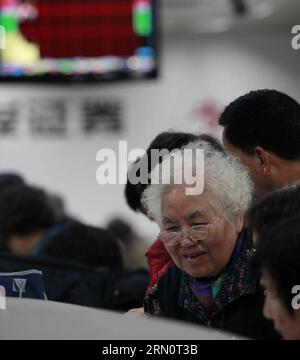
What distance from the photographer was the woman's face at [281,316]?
3.10 ft

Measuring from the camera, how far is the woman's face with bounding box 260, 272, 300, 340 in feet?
3.10

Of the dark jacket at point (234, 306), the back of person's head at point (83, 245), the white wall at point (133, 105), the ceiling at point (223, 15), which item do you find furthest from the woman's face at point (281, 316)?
the white wall at point (133, 105)

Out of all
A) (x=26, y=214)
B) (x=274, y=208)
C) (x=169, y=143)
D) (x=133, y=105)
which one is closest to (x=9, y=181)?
(x=26, y=214)

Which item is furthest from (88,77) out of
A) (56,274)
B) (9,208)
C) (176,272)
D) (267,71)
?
(267,71)

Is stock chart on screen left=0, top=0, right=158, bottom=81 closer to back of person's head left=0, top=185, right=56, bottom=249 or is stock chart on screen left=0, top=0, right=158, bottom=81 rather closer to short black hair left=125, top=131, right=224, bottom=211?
back of person's head left=0, top=185, right=56, bottom=249

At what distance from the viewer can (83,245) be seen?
1863mm

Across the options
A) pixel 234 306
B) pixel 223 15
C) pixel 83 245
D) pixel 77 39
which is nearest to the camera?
pixel 234 306

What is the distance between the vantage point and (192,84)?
6266 millimetres

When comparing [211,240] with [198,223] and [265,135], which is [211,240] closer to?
[198,223]

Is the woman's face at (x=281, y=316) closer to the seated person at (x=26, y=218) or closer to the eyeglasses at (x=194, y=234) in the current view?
the eyeglasses at (x=194, y=234)

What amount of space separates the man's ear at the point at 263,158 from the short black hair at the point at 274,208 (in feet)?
0.49

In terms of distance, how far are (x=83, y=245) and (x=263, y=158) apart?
0.75m

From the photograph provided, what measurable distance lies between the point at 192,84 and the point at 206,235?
5.19 m
